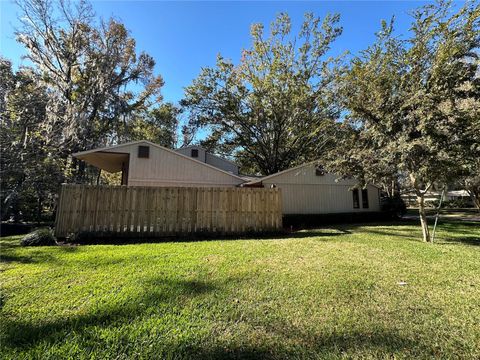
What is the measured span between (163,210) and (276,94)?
14286 mm

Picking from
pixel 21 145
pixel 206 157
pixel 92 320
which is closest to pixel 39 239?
pixel 21 145

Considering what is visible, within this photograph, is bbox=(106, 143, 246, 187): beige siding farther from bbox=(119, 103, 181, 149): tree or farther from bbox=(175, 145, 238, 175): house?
bbox=(119, 103, 181, 149): tree

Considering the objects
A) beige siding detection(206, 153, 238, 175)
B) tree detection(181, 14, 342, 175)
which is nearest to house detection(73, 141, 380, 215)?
tree detection(181, 14, 342, 175)

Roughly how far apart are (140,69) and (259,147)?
39.6ft

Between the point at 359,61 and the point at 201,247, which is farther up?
the point at 359,61

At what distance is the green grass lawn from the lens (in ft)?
7.25

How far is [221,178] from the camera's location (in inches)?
535

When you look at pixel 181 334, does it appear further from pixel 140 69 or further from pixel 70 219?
pixel 140 69

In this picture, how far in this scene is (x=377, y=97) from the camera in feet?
24.3

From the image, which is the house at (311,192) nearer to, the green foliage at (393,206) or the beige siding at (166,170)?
the green foliage at (393,206)

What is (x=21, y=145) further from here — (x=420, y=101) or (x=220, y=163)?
(x=220, y=163)

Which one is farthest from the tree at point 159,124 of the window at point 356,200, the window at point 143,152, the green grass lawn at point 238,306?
the green grass lawn at point 238,306

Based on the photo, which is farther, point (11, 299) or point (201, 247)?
point (201, 247)

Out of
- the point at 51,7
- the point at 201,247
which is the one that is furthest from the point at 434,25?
the point at 51,7
